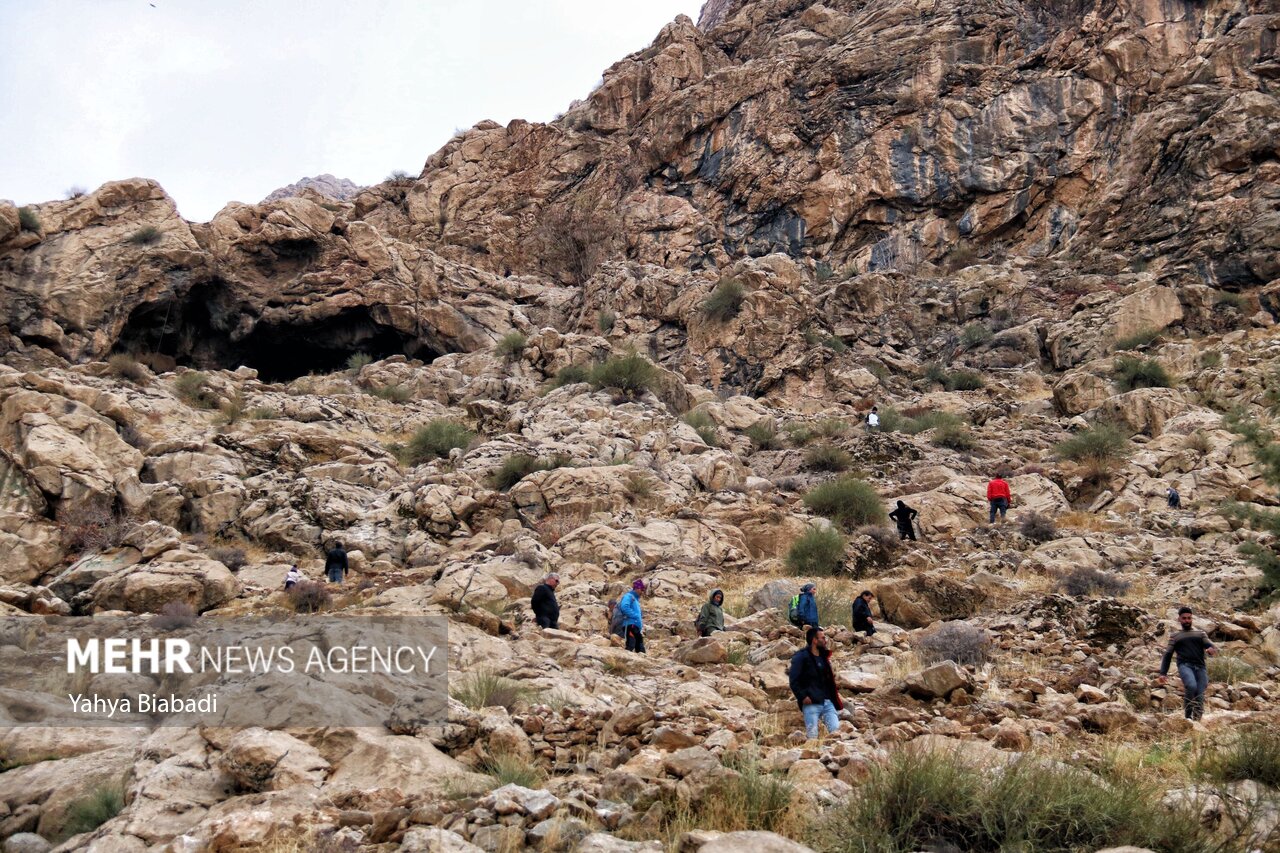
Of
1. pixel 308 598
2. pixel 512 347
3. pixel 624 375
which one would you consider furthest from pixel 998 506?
pixel 512 347

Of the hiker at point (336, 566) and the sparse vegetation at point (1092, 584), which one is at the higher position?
the hiker at point (336, 566)

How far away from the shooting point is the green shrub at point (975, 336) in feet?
94.7

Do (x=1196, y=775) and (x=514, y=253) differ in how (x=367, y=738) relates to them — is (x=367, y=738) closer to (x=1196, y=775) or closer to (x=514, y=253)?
(x=1196, y=775)

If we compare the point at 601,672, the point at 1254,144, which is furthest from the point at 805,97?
the point at 601,672

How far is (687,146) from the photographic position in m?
42.1

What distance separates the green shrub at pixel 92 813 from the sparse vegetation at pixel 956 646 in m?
7.08

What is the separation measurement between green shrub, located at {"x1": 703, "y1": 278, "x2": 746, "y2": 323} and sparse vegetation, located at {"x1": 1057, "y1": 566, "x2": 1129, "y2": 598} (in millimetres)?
18888

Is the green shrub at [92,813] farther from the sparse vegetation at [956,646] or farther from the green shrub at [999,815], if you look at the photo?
the sparse vegetation at [956,646]

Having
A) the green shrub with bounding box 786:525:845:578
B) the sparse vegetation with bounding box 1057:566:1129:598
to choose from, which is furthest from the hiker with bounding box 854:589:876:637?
the green shrub with bounding box 786:525:845:578

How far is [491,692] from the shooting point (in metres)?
6.42

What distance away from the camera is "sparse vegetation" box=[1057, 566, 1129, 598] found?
36.0ft

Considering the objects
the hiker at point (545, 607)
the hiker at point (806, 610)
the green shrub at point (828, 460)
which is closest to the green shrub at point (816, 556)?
the hiker at point (806, 610)

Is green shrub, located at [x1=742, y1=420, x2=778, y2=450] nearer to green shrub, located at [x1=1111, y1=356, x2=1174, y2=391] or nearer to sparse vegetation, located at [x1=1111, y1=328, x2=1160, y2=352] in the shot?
green shrub, located at [x1=1111, y1=356, x2=1174, y2=391]

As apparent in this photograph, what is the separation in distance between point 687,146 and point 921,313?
17.2 m
